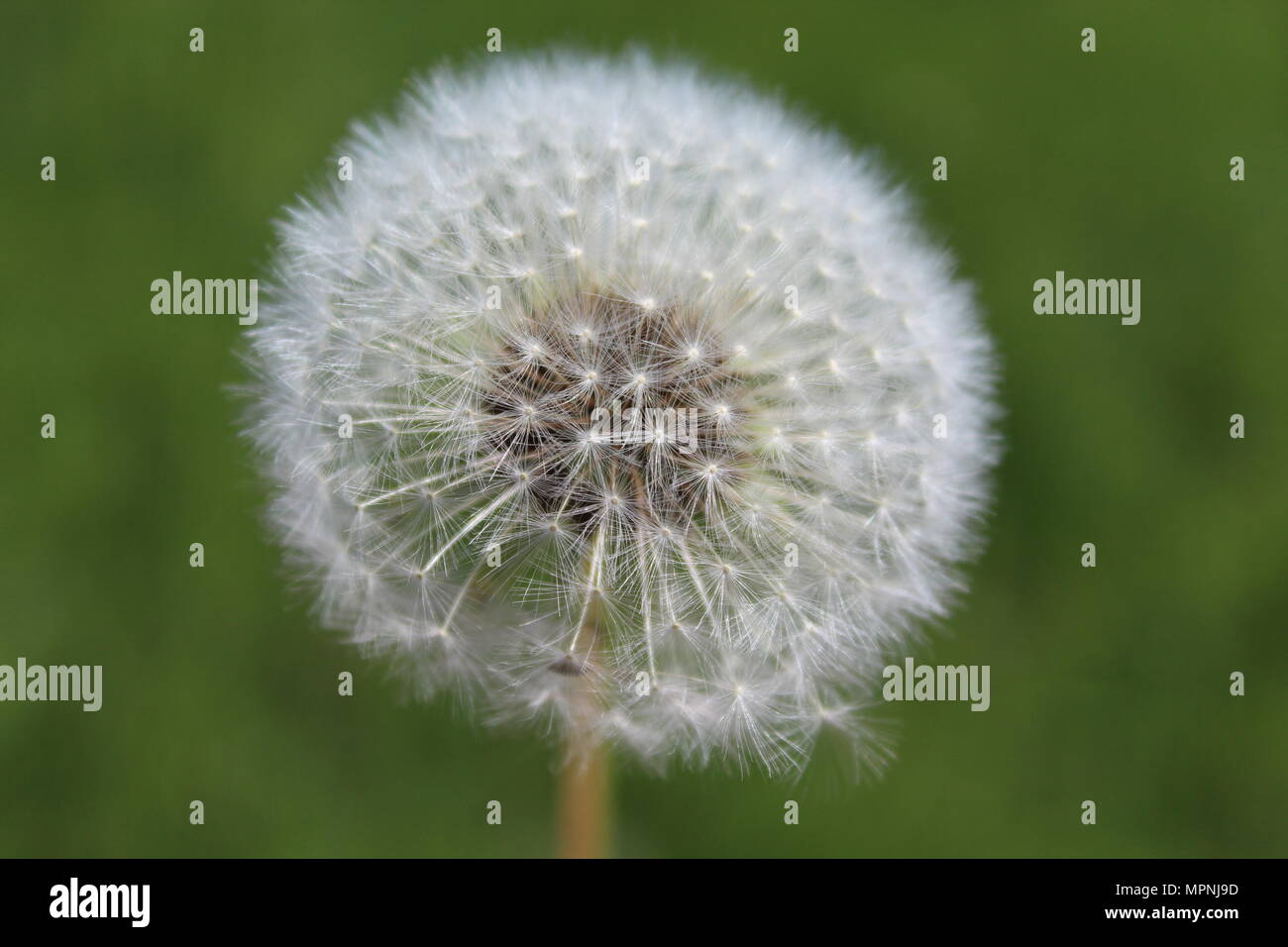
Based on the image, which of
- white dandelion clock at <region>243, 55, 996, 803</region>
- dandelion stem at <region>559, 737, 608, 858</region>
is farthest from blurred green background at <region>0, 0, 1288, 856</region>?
white dandelion clock at <region>243, 55, 996, 803</region>

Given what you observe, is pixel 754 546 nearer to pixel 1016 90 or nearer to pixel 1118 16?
pixel 1016 90

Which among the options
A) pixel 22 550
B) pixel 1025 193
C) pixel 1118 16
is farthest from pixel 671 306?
pixel 1118 16
